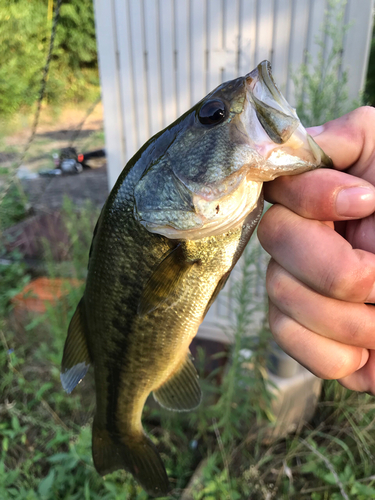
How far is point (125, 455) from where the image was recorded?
116cm

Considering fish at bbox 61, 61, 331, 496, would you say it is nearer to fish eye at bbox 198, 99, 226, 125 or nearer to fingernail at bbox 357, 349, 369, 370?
fish eye at bbox 198, 99, 226, 125

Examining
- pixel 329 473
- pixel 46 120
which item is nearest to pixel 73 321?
pixel 329 473

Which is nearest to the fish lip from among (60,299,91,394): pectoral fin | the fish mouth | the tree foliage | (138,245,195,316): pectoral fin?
the fish mouth

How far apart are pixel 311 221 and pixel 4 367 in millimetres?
2530

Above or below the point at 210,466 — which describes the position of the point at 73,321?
above

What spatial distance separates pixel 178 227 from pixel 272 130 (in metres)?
0.31

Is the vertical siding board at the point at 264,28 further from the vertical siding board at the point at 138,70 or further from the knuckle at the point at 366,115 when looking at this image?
the knuckle at the point at 366,115

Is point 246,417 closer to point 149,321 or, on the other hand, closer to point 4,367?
point 149,321

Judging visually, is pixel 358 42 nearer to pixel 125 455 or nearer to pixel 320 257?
pixel 320 257

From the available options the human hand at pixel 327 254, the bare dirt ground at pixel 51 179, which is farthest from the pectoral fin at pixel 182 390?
the bare dirt ground at pixel 51 179

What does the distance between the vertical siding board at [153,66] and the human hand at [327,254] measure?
78.0 inches

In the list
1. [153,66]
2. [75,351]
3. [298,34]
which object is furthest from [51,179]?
[75,351]

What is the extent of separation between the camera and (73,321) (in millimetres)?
1038

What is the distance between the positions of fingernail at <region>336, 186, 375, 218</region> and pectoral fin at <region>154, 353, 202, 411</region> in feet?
2.24
